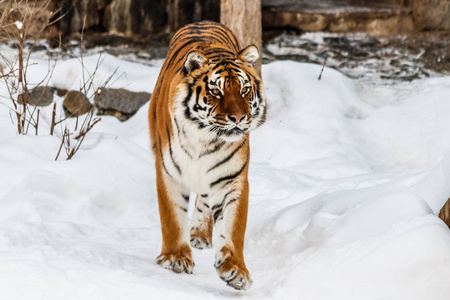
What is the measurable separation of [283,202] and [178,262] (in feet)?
5.53

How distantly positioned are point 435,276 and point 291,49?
7.25 meters

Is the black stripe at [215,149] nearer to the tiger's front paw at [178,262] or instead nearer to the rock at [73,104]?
the tiger's front paw at [178,262]

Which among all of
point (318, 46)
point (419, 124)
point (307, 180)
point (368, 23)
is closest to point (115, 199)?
point (307, 180)

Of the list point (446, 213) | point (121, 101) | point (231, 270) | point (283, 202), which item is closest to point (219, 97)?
point (231, 270)

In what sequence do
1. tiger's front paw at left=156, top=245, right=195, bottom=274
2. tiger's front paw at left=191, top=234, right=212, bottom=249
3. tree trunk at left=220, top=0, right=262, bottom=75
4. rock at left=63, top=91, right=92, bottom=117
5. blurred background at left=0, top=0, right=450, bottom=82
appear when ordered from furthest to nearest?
blurred background at left=0, top=0, right=450, bottom=82, rock at left=63, top=91, right=92, bottom=117, tree trunk at left=220, top=0, right=262, bottom=75, tiger's front paw at left=191, top=234, right=212, bottom=249, tiger's front paw at left=156, top=245, right=195, bottom=274

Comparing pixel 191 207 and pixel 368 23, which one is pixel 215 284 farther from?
pixel 368 23

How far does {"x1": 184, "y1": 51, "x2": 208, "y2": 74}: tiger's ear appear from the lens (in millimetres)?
3674

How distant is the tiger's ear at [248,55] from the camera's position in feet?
12.5

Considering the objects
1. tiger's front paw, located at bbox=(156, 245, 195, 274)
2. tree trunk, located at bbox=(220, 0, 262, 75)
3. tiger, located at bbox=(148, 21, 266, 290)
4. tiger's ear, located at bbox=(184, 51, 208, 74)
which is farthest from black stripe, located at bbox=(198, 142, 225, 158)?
tree trunk, located at bbox=(220, 0, 262, 75)

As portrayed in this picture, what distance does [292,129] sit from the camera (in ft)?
24.4

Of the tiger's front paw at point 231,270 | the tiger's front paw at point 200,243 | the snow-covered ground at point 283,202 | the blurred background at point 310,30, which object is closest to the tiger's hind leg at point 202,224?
the tiger's front paw at point 200,243

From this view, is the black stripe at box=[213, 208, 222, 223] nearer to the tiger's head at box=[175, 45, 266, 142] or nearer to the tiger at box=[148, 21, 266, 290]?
the tiger at box=[148, 21, 266, 290]

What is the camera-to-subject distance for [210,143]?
378 centimetres

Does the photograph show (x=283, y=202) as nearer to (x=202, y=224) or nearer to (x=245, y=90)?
(x=202, y=224)
